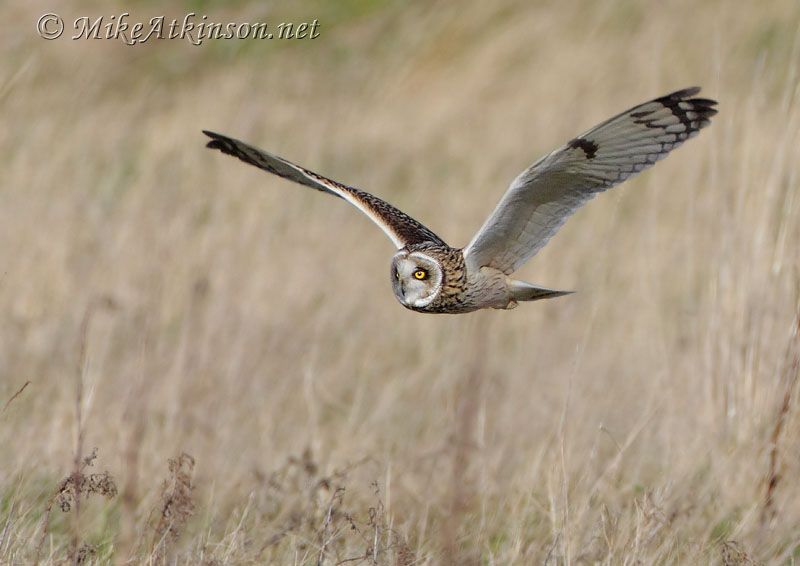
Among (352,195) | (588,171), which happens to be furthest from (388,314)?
(588,171)

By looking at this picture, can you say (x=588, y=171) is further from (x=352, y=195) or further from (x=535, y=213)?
(x=352, y=195)

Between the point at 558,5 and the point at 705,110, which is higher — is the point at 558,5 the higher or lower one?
the higher one

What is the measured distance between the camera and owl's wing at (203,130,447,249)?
3.88m

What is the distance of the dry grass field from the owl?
0.79 feet

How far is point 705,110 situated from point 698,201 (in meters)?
5.17

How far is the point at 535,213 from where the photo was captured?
3.60 meters

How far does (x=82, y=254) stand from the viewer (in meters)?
7.14

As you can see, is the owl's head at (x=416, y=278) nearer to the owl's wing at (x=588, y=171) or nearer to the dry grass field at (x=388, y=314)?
the owl's wing at (x=588, y=171)

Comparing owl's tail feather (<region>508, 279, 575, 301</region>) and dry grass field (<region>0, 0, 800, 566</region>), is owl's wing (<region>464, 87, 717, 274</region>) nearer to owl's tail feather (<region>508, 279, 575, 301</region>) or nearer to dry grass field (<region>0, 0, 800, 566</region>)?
owl's tail feather (<region>508, 279, 575, 301</region>)

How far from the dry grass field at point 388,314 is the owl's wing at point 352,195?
42cm

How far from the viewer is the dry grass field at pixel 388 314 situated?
3.63 metres

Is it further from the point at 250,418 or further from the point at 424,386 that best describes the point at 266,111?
the point at 250,418

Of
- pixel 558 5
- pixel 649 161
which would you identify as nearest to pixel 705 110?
pixel 649 161

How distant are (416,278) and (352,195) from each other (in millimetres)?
514
